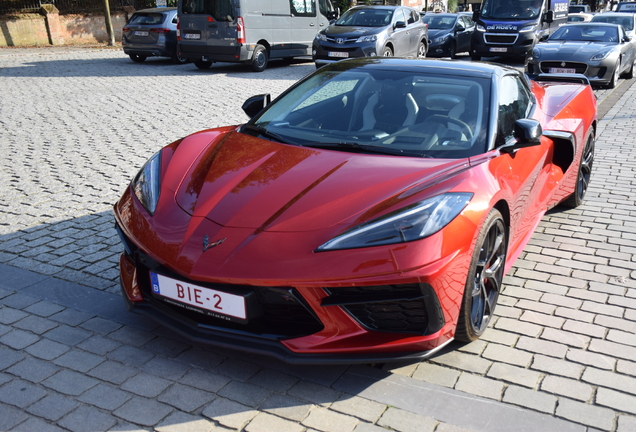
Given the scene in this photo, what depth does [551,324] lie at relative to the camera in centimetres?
350

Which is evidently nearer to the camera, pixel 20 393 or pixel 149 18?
pixel 20 393

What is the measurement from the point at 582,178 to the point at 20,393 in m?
4.89

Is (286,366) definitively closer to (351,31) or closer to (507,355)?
(507,355)

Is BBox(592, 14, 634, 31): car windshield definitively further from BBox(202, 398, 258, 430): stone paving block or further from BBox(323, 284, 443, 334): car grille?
BBox(202, 398, 258, 430): stone paving block

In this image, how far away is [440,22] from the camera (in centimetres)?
1998

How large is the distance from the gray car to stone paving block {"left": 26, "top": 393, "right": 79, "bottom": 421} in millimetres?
11787

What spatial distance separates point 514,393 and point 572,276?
61.9 inches

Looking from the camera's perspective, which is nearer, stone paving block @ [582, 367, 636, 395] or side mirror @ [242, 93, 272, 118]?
stone paving block @ [582, 367, 636, 395]

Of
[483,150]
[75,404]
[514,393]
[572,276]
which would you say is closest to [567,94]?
[572,276]

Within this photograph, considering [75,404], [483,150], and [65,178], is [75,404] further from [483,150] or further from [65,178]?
[65,178]

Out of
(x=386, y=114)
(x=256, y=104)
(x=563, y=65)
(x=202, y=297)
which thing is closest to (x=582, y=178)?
(x=386, y=114)

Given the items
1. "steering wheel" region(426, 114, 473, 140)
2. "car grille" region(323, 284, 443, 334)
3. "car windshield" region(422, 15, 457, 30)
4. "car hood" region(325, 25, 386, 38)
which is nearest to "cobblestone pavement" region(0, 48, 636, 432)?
"car grille" region(323, 284, 443, 334)

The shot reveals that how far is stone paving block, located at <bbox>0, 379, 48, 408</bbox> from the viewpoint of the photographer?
2.73 m

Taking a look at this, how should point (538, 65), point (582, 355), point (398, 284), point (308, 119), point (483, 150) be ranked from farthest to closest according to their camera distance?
1. point (538, 65)
2. point (308, 119)
3. point (483, 150)
4. point (582, 355)
5. point (398, 284)
